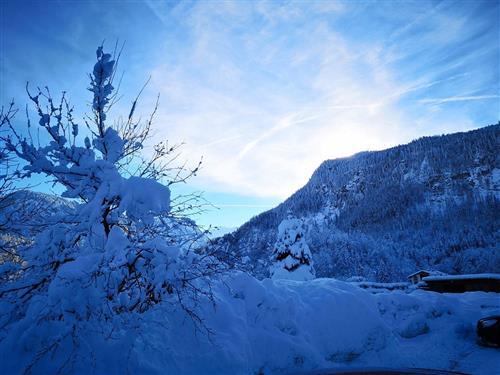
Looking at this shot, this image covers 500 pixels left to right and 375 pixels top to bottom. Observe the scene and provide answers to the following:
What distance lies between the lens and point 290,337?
5238 mm

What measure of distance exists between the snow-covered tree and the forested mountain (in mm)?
9538

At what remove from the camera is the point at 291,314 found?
5.68 meters

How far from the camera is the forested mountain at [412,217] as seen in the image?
7969 cm

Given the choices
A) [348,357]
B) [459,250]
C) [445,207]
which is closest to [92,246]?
[348,357]

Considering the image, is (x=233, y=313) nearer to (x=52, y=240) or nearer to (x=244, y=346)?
(x=244, y=346)

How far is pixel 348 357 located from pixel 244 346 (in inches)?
75.0

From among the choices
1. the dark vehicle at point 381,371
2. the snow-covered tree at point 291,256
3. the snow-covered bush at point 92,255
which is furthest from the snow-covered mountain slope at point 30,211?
the snow-covered tree at point 291,256

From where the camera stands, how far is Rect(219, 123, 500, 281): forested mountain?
79688 mm

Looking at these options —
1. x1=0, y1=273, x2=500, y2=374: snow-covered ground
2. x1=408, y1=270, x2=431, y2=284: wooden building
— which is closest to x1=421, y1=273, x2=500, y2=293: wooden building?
x1=0, y1=273, x2=500, y2=374: snow-covered ground

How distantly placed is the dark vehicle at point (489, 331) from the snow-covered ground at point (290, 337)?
148mm

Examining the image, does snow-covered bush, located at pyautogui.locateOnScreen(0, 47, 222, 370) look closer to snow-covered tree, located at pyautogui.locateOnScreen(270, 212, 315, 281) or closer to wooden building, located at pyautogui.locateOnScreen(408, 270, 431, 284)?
snow-covered tree, located at pyautogui.locateOnScreen(270, 212, 315, 281)

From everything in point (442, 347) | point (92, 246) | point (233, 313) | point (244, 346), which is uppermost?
point (92, 246)

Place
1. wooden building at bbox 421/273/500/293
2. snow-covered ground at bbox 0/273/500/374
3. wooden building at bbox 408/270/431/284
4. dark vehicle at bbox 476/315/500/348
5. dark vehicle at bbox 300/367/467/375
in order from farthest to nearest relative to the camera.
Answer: wooden building at bbox 408/270/431/284, wooden building at bbox 421/273/500/293, dark vehicle at bbox 476/315/500/348, snow-covered ground at bbox 0/273/500/374, dark vehicle at bbox 300/367/467/375

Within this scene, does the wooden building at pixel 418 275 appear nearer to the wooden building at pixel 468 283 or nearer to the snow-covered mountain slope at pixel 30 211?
the wooden building at pixel 468 283
